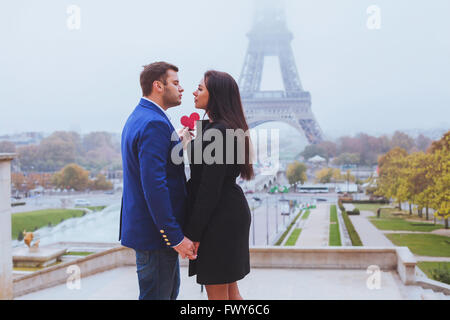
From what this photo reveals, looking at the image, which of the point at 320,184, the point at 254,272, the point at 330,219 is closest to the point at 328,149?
the point at 320,184

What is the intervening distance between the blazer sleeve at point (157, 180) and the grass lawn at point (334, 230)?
15.7ft

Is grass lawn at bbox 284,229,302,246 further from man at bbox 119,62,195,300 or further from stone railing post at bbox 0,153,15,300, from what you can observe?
man at bbox 119,62,195,300

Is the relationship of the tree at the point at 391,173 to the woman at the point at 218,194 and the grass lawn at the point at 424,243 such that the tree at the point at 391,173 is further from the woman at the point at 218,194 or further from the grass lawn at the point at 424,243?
the woman at the point at 218,194

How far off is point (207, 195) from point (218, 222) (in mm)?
109

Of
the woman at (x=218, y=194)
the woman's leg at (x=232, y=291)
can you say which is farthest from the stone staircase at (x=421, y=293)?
the woman at (x=218, y=194)

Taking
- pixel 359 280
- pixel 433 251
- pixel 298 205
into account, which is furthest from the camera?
pixel 298 205

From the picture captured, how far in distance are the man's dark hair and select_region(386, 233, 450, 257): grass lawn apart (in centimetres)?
526

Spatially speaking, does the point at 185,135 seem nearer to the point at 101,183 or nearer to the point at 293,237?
the point at 293,237

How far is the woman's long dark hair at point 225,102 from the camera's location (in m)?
1.37

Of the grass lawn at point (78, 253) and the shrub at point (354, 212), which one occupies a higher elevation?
the shrub at point (354, 212)

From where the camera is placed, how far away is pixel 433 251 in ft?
18.4
